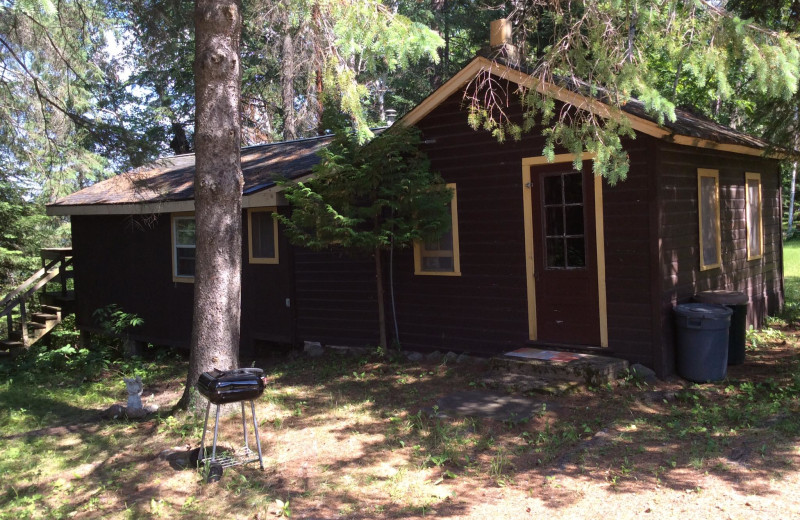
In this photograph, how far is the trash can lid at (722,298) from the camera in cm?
811

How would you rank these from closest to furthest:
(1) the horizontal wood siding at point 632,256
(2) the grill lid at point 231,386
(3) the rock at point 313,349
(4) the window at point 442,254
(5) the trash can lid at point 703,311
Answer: (2) the grill lid at point 231,386 < (5) the trash can lid at point 703,311 < (1) the horizontal wood siding at point 632,256 < (4) the window at point 442,254 < (3) the rock at point 313,349

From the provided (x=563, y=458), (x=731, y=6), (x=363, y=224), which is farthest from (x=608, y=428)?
(x=731, y=6)

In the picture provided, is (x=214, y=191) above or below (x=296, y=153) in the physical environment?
below

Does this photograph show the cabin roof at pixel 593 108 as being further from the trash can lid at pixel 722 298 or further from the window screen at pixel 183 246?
the window screen at pixel 183 246

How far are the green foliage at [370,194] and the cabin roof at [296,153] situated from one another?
760 mm

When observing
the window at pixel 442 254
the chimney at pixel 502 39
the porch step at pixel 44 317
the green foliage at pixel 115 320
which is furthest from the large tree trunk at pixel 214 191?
the porch step at pixel 44 317

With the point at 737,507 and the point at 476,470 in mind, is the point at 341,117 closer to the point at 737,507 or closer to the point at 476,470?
the point at 476,470

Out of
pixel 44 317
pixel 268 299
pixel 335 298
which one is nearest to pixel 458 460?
pixel 335 298

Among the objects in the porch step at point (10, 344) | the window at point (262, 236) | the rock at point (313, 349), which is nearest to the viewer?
the rock at point (313, 349)

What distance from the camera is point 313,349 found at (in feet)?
35.7

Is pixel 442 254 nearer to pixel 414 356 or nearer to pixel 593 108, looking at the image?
pixel 414 356

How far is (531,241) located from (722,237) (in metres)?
3.01

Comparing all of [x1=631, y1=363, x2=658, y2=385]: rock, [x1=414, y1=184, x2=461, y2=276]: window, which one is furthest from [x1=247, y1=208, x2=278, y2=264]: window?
[x1=631, y1=363, x2=658, y2=385]: rock

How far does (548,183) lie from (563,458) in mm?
3942
